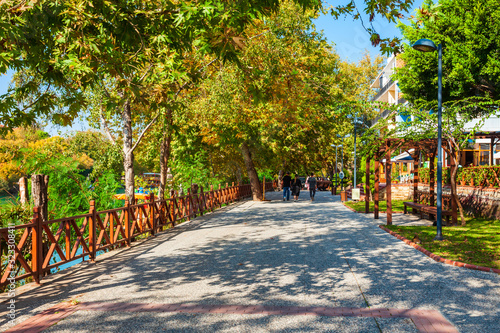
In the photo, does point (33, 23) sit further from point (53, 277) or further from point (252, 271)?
point (252, 271)

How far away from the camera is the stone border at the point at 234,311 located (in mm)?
4898

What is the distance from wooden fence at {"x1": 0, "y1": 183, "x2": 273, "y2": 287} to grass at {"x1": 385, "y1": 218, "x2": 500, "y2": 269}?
7.64 m

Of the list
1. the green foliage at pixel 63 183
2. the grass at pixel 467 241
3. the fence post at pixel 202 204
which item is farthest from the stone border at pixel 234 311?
the fence post at pixel 202 204

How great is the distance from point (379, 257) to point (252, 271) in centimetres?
308

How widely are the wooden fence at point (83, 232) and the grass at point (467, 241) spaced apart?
301 inches

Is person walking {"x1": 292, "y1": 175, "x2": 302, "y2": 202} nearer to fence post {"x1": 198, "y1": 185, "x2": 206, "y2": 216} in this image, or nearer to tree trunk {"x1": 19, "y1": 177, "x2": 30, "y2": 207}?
fence post {"x1": 198, "y1": 185, "x2": 206, "y2": 216}

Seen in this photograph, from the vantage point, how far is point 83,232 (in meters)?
8.48

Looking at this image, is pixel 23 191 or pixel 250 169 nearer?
pixel 23 191

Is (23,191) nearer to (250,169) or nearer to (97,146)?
(97,146)

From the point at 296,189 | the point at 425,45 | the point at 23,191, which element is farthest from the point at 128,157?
the point at 296,189

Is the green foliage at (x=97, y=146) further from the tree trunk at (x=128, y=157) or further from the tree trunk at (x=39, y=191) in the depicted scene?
the tree trunk at (x=39, y=191)

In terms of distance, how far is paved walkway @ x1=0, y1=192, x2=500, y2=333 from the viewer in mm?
4918

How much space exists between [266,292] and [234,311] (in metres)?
1.02

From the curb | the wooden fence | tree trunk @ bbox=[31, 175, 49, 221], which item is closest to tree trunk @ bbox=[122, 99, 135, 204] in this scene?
the wooden fence
